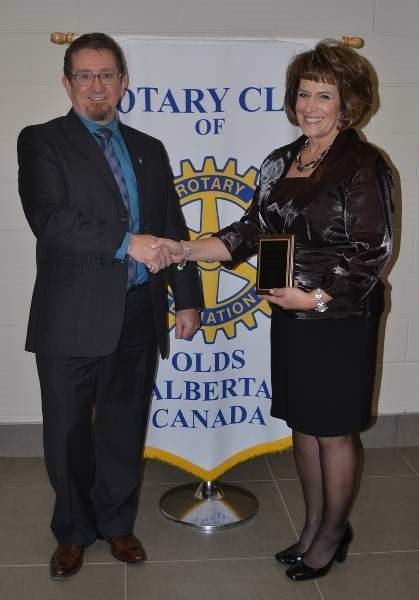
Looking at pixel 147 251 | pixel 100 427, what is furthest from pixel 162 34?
pixel 100 427

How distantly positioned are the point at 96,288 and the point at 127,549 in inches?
34.8

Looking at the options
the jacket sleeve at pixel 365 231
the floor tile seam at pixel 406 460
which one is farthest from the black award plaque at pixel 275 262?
the floor tile seam at pixel 406 460

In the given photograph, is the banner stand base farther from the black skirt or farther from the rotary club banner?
the black skirt

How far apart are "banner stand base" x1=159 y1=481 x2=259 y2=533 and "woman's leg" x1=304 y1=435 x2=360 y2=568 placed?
1.48 feet

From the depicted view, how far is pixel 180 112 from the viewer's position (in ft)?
8.19

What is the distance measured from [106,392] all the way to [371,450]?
1.50 m

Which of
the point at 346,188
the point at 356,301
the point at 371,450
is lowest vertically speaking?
the point at 371,450

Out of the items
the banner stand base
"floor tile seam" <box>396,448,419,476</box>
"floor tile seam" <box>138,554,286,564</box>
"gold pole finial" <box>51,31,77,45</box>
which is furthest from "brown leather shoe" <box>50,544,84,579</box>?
"gold pole finial" <box>51,31,77,45</box>

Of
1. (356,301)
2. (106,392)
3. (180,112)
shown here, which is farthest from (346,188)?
(106,392)

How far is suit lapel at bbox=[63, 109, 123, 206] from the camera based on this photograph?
6.91ft

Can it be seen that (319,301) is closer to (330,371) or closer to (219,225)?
(330,371)

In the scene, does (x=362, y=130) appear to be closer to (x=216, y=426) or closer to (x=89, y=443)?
(x=216, y=426)

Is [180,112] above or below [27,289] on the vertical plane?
above

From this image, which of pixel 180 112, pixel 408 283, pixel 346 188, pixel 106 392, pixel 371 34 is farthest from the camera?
pixel 408 283
